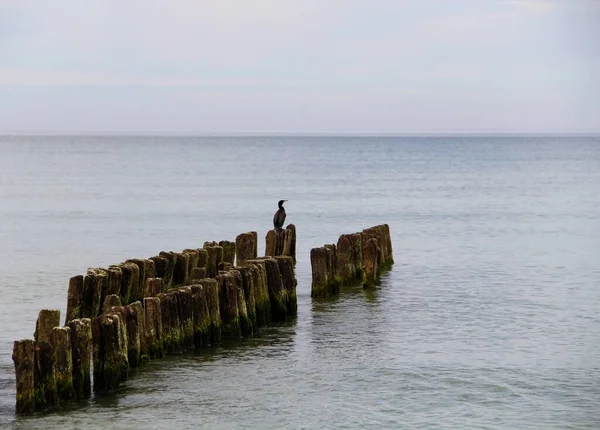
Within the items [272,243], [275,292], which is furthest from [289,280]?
[272,243]

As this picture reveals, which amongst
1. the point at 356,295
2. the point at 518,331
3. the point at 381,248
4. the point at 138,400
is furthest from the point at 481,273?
the point at 138,400

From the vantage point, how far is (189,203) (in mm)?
47594

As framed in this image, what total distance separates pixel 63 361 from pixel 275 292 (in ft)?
19.2

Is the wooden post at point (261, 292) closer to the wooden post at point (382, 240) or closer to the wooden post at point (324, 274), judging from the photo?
the wooden post at point (324, 274)

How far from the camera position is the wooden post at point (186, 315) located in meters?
14.6

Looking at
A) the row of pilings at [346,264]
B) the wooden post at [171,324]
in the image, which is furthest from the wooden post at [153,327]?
the row of pilings at [346,264]

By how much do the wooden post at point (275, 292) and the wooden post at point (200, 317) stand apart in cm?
193

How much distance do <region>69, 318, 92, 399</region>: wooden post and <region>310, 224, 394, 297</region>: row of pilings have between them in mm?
7742

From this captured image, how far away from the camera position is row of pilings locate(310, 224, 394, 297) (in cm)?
2000

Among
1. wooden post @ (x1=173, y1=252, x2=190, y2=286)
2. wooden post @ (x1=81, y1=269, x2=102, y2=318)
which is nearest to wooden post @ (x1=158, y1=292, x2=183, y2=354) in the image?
wooden post @ (x1=81, y1=269, x2=102, y2=318)

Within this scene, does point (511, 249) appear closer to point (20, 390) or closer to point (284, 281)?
point (284, 281)

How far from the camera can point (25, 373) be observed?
11703mm

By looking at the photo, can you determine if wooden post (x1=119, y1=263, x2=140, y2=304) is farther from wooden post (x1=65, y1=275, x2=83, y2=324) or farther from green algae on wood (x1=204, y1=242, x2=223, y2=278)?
green algae on wood (x1=204, y1=242, x2=223, y2=278)

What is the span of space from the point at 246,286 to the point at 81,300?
8.18 ft
